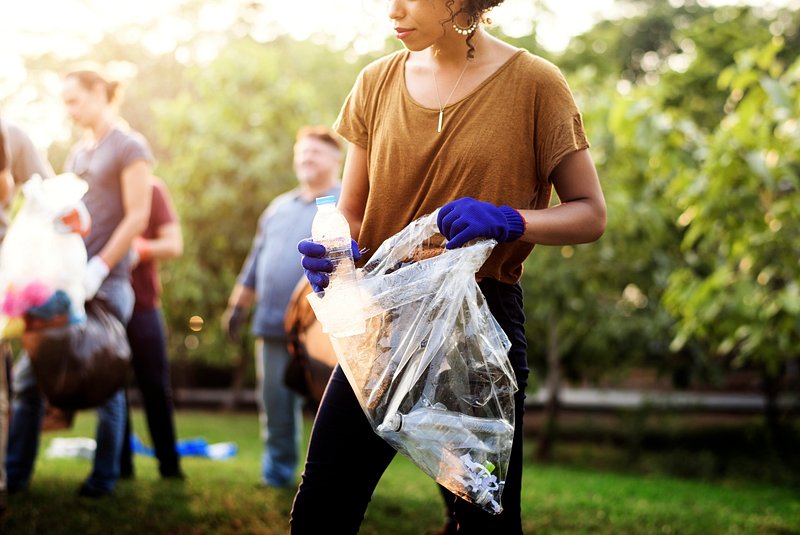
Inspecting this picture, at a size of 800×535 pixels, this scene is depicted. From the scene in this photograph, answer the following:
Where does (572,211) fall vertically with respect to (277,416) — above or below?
above

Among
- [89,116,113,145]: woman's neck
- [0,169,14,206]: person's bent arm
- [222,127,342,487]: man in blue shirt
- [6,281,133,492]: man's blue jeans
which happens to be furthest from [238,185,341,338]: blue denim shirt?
[0,169,14,206]: person's bent arm

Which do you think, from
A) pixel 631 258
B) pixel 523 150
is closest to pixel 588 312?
pixel 631 258

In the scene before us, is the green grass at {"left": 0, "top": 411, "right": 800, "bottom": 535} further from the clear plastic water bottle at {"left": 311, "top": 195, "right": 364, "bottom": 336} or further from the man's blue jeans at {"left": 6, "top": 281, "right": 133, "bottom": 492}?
the clear plastic water bottle at {"left": 311, "top": 195, "right": 364, "bottom": 336}

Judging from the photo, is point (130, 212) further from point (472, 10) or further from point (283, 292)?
point (472, 10)

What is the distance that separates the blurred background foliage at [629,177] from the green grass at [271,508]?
1.12 m

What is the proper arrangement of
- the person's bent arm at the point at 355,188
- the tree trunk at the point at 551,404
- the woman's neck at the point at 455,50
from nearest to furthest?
the woman's neck at the point at 455,50
the person's bent arm at the point at 355,188
the tree trunk at the point at 551,404

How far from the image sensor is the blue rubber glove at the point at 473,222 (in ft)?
6.76

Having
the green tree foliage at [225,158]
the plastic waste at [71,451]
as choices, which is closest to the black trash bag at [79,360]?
the plastic waste at [71,451]

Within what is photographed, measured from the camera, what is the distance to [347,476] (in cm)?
223

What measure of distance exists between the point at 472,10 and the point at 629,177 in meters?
7.75

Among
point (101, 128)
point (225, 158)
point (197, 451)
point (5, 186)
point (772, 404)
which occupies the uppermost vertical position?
point (101, 128)

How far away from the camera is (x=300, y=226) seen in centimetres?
541

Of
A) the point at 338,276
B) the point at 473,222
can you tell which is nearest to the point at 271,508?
the point at 338,276

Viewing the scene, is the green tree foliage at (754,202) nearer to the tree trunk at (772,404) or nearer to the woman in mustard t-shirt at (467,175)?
the woman in mustard t-shirt at (467,175)
